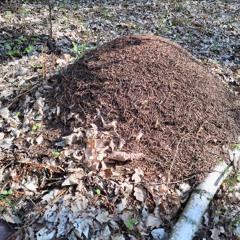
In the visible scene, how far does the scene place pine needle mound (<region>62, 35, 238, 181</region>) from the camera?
3408 mm

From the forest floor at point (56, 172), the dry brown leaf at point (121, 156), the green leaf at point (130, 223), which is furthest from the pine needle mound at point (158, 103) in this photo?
the green leaf at point (130, 223)

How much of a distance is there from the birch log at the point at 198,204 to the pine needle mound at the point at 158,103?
128mm

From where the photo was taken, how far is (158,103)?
12.1 feet

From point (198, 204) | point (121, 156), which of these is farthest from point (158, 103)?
point (198, 204)

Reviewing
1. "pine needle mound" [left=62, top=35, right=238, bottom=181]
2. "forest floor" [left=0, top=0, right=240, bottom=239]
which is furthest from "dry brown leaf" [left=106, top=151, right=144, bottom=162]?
"forest floor" [left=0, top=0, right=240, bottom=239]

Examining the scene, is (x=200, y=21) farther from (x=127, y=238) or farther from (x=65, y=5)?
(x=127, y=238)

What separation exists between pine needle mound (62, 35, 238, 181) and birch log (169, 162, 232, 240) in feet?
0.42

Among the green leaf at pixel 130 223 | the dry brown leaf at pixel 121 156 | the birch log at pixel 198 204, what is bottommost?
the green leaf at pixel 130 223

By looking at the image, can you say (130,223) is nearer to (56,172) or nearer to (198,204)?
(198,204)

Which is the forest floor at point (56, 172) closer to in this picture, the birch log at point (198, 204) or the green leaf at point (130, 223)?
the green leaf at point (130, 223)

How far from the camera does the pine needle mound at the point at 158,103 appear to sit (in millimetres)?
3408

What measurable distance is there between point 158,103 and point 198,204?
4.40ft

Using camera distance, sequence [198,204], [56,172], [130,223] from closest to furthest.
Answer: [130,223]
[198,204]
[56,172]

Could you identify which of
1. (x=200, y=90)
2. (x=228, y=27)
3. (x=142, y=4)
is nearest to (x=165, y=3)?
(x=142, y=4)
